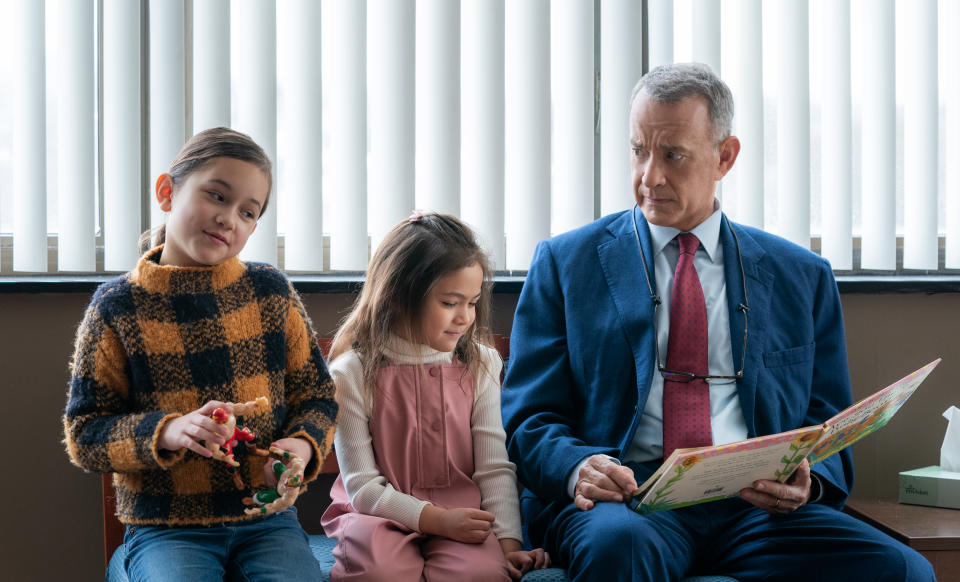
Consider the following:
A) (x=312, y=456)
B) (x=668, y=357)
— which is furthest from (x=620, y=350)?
(x=312, y=456)

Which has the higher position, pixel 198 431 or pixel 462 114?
pixel 462 114

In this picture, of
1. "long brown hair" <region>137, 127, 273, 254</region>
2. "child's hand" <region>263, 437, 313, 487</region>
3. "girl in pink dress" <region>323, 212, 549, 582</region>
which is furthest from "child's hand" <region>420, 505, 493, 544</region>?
"long brown hair" <region>137, 127, 273, 254</region>

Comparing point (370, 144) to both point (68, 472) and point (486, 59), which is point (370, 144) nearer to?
point (486, 59)

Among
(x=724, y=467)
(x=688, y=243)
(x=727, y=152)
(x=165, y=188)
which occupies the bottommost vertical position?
(x=724, y=467)

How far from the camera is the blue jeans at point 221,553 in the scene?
1468 mm

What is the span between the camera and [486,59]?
240 cm

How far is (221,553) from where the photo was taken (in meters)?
1.55

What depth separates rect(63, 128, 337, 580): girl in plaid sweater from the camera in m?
1.52

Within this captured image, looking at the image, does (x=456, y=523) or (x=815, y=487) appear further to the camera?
(x=815, y=487)

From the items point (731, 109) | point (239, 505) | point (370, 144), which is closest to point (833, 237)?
point (731, 109)

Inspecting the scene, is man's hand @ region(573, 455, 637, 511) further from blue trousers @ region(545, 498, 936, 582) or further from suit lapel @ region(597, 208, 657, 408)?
suit lapel @ region(597, 208, 657, 408)

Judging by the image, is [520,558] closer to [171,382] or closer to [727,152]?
[171,382]

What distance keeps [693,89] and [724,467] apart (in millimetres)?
867

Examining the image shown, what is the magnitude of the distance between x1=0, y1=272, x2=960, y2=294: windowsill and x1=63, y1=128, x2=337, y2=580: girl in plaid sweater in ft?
2.06
